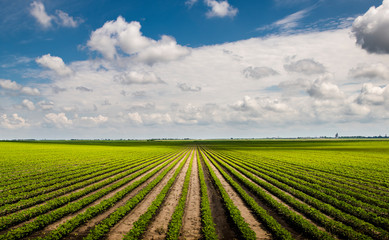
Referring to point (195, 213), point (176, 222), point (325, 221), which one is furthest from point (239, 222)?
point (325, 221)

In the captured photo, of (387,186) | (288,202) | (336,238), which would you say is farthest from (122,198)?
(387,186)

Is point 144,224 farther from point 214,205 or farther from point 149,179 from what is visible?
point 149,179

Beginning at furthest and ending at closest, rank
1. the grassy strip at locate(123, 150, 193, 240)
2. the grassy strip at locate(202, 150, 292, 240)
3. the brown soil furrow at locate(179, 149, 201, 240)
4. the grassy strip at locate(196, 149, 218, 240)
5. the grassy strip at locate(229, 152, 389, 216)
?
the grassy strip at locate(229, 152, 389, 216) → the brown soil furrow at locate(179, 149, 201, 240) → the grassy strip at locate(202, 150, 292, 240) → the grassy strip at locate(196, 149, 218, 240) → the grassy strip at locate(123, 150, 193, 240)

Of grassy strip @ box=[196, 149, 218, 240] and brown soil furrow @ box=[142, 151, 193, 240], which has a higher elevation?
grassy strip @ box=[196, 149, 218, 240]

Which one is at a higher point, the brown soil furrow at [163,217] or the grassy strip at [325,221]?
the grassy strip at [325,221]

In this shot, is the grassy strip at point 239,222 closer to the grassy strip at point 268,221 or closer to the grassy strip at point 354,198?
the grassy strip at point 268,221

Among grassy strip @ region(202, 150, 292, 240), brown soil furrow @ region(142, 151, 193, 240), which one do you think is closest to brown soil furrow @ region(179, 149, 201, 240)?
brown soil furrow @ region(142, 151, 193, 240)

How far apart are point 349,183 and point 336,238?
A: 1382cm

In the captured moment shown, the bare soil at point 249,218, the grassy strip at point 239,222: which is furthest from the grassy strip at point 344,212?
the grassy strip at point 239,222

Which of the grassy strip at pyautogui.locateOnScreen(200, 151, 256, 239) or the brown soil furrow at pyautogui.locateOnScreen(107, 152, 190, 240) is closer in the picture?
the grassy strip at pyautogui.locateOnScreen(200, 151, 256, 239)

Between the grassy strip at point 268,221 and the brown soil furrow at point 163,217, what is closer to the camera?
the grassy strip at point 268,221

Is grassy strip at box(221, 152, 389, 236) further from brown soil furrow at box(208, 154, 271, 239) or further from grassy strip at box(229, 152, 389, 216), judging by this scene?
brown soil furrow at box(208, 154, 271, 239)

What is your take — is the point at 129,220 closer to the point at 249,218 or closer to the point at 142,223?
the point at 142,223

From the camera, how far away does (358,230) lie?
36.9ft
